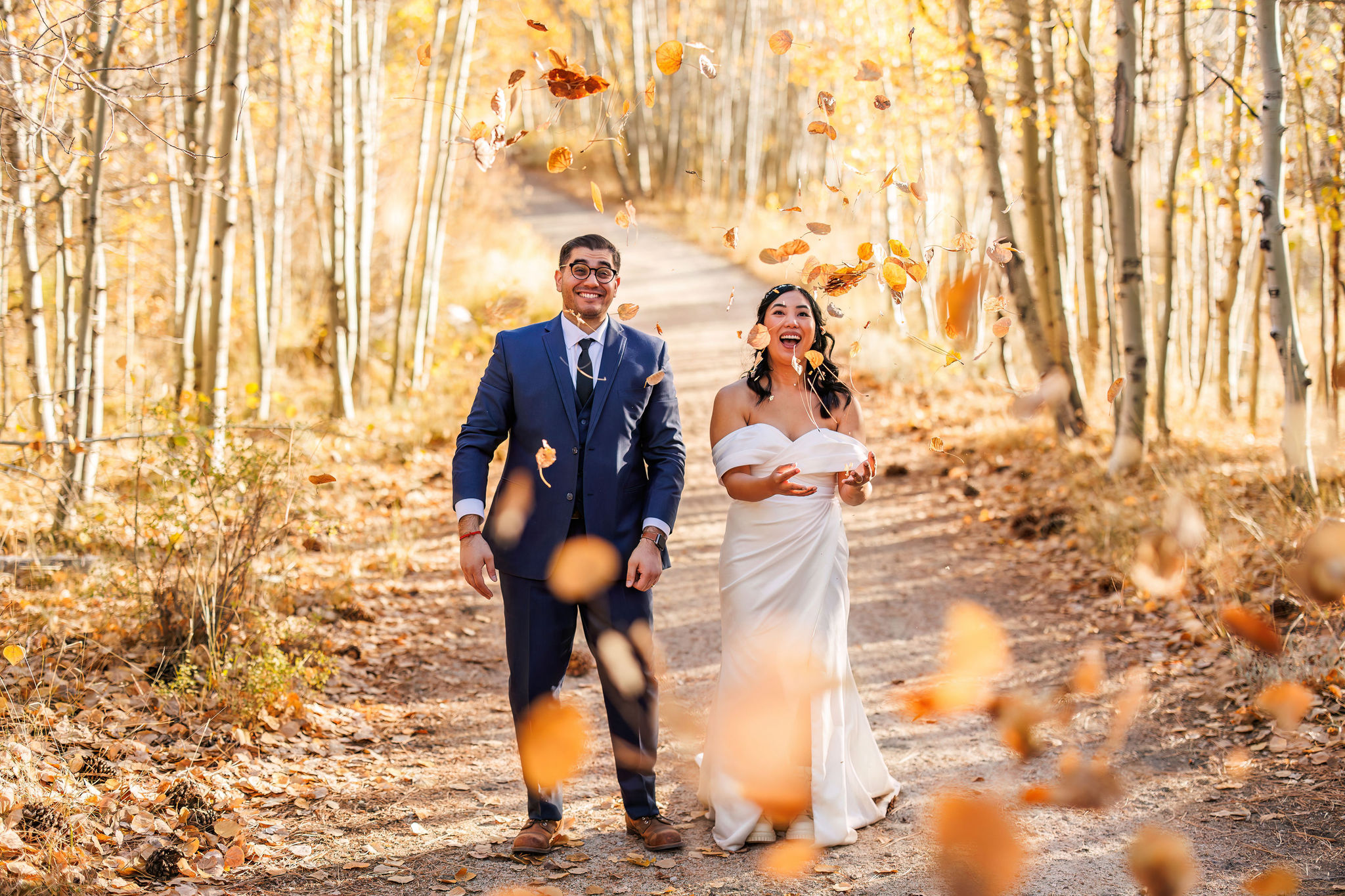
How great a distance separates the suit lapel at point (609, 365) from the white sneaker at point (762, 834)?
62.4 inches

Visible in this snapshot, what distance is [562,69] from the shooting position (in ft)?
10.3

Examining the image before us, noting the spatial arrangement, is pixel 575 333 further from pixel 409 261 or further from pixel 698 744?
pixel 409 261

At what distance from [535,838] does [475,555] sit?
104cm

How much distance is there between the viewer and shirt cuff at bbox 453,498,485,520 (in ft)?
10.6

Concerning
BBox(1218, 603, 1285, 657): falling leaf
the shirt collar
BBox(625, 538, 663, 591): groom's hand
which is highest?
the shirt collar

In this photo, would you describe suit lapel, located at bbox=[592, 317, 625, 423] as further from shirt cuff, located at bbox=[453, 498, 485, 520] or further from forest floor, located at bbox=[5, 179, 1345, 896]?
forest floor, located at bbox=[5, 179, 1345, 896]

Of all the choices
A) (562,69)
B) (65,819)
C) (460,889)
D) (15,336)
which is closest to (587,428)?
(562,69)

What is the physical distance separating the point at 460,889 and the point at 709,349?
423 inches

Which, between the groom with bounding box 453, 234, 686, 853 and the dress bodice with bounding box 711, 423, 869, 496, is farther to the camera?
the dress bodice with bounding box 711, 423, 869, 496

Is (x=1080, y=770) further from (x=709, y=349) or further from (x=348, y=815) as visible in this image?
(x=709, y=349)

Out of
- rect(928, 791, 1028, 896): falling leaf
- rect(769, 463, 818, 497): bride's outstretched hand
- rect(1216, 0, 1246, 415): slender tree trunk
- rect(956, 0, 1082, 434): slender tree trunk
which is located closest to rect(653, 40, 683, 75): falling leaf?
rect(769, 463, 818, 497): bride's outstretched hand

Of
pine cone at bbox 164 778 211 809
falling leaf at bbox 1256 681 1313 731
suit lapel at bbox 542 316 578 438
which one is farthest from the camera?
falling leaf at bbox 1256 681 1313 731

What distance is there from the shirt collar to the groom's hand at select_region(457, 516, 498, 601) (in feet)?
2.39

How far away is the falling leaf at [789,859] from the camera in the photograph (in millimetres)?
3195
